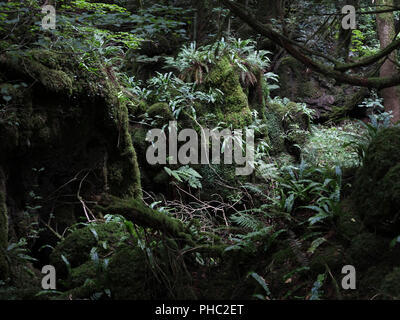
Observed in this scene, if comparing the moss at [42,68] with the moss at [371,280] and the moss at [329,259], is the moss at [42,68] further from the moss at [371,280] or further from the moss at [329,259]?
the moss at [371,280]

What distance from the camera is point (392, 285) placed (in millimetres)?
2389

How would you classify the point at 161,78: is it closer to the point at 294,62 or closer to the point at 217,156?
the point at 217,156

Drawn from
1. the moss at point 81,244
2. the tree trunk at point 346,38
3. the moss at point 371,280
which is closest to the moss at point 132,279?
the moss at point 81,244

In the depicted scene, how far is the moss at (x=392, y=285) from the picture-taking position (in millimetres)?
2342

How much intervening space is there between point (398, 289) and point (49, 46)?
477 cm

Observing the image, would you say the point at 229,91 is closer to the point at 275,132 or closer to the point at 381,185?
the point at 275,132

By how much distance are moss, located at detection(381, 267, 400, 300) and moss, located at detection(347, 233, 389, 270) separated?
0.28 m

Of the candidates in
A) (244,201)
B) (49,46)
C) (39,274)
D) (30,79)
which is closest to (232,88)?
(244,201)

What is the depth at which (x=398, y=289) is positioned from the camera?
7.66 feet

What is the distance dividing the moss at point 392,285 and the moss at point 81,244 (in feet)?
9.47

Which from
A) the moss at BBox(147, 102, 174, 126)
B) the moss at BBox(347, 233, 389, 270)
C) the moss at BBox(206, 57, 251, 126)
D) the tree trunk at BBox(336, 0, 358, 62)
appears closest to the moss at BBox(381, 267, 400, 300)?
the moss at BBox(347, 233, 389, 270)

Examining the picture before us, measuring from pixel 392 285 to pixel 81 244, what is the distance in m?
3.29

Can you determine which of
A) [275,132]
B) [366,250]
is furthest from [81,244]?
[275,132]

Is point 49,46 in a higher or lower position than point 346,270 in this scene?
higher
